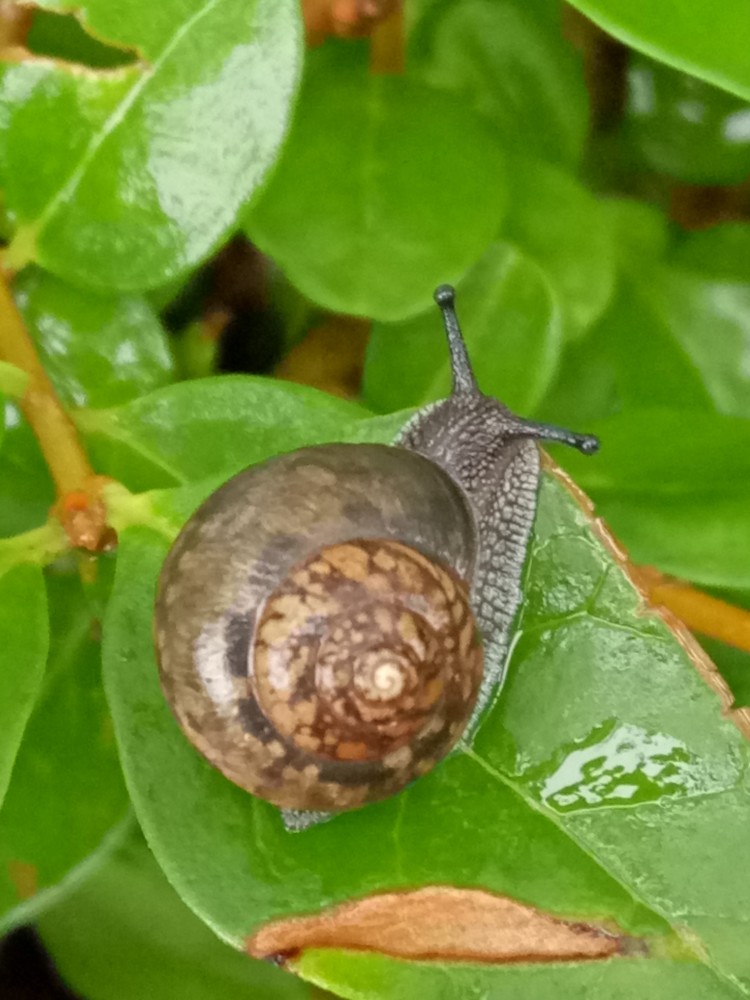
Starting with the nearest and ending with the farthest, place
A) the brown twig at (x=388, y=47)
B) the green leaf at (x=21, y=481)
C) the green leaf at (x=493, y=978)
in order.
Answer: the green leaf at (x=493, y=978) < the green leaf at (x=21, y=481) < the brown twig at (x=388, y=47)

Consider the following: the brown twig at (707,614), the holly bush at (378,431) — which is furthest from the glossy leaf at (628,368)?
the brown twig at (707,614)

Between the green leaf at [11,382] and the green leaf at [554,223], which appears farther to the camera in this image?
the green leaf at [554,223]

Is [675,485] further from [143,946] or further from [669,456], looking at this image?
[143,946]

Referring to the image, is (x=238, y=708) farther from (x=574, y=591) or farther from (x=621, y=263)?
(x=621, y=263)

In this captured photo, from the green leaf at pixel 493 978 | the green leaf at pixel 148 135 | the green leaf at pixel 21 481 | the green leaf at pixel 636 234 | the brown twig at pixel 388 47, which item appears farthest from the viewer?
the green leaf at pixel 636 234

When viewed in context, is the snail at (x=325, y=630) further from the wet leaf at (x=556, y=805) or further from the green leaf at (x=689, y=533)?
the green leaf at (x=689, y=533)

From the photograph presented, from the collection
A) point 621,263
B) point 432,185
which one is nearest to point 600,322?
point 621,263

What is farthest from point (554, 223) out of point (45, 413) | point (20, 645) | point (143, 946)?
point (143, 946)
